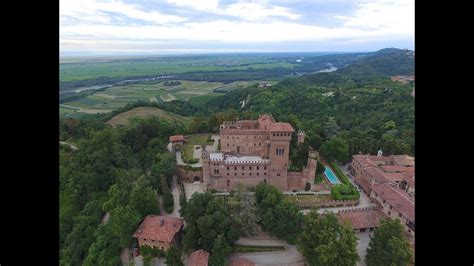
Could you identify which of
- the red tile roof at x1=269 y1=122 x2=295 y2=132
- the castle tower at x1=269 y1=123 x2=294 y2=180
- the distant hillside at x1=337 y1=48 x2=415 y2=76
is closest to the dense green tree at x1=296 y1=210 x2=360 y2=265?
the castle tower at x1=269 y1=123 x2=294 y2=180

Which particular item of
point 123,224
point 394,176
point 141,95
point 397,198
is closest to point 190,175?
point 123,224

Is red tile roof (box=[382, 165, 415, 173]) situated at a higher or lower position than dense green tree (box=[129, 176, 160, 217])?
higher

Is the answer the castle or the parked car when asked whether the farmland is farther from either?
the parked car
